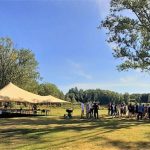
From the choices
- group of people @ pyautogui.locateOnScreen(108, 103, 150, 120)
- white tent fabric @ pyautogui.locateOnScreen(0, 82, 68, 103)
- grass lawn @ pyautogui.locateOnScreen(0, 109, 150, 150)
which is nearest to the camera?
grass lawn @ pyautogui.locateOnScreen(0, 109, 150, 150)

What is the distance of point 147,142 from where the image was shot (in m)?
22.0

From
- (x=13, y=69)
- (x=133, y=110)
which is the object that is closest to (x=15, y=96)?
(x=133, y=110)

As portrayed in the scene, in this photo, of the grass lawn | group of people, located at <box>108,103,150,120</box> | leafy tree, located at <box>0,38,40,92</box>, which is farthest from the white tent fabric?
leafy tree, located at <box>0,38,40,92</box>

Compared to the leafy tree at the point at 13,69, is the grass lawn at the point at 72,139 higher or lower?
lower

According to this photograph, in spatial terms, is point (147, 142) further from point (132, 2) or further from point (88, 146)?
point (132, 2)

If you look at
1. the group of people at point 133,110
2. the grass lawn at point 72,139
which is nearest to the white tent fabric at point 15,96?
the group of people at point 133,110

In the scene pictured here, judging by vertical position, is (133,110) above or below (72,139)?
above

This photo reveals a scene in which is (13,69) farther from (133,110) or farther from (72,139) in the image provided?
(72,139)

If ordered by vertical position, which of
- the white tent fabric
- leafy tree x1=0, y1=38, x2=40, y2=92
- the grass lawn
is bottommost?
the grass lawn

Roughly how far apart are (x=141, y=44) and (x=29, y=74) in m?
50.0

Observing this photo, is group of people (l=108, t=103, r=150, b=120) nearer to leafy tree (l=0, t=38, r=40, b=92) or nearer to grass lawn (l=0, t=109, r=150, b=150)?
grass lawn (l=0, t=109, r=150, b=150)

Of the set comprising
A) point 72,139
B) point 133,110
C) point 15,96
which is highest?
point 15,96

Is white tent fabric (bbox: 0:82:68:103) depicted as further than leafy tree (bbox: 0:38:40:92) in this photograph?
No

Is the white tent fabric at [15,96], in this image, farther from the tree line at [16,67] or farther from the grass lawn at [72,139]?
the tree line at [16,67]
